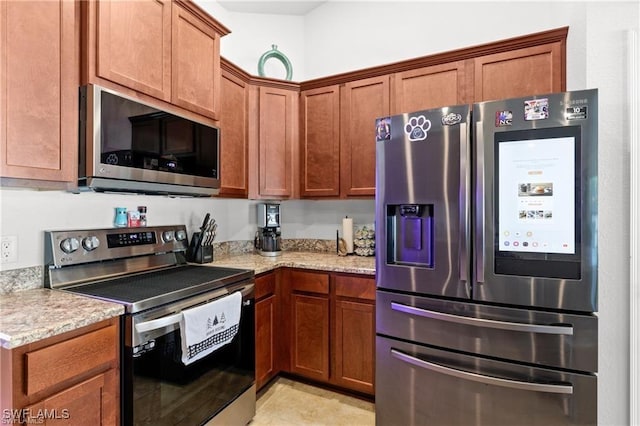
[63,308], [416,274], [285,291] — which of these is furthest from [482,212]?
[63,308]

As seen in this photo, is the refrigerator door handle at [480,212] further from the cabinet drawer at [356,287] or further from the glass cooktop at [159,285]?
the glass cooktop at [159,285]

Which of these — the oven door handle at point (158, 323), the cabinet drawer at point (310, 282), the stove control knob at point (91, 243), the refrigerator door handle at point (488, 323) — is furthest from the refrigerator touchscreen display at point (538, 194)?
the stove control knob at point (91, 243)

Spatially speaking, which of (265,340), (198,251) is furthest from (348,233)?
(198,251)

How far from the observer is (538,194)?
149 cm

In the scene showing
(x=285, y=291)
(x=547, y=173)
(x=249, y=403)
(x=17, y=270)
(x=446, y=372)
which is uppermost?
(x=547, y=173)

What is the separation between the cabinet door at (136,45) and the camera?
1.51m

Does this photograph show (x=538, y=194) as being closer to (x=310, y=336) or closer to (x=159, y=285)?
(x=310, y=336)

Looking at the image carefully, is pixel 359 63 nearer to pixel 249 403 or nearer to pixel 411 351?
pixel 411 351

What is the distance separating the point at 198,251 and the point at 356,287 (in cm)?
114

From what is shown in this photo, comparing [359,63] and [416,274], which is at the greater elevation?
[359,63]

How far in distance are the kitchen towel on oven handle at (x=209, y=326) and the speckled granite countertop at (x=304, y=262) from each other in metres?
0.35

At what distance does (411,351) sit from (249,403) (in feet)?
3.43

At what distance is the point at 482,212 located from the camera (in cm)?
158

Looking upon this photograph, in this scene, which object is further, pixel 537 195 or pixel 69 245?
pixel 69 245
